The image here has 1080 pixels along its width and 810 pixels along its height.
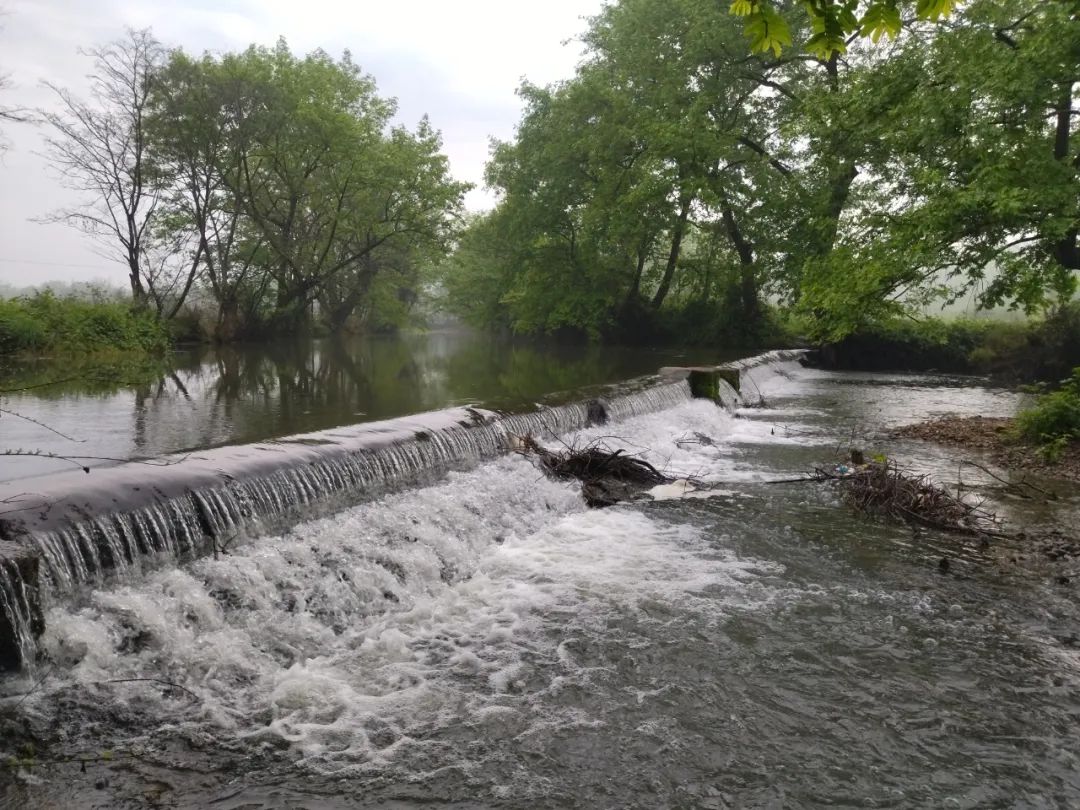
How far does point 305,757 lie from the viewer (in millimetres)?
3568

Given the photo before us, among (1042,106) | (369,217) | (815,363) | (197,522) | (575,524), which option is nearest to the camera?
(197,522)

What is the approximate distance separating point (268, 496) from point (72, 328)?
16.4 metres

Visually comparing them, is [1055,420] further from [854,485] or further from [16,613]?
[16,613]

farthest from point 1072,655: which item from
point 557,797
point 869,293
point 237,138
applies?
point 237,138

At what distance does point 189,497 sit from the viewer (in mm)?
5805

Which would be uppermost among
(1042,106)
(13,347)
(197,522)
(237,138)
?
(237,138)

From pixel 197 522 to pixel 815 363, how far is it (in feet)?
87.2

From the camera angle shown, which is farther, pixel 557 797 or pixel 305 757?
pixel 305 757

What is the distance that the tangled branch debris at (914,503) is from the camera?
23.8 ft

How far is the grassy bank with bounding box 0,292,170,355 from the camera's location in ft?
57.6

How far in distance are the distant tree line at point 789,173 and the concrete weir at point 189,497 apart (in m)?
5.01

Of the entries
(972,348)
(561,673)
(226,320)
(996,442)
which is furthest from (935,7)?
(226,320)

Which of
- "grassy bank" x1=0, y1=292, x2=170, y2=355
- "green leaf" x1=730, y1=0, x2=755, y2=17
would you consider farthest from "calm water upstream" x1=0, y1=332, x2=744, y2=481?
"green leaf" x1=730, y1=0, x2=755, y2=17

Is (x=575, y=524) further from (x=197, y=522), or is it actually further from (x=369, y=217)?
(x=369, y=217)
